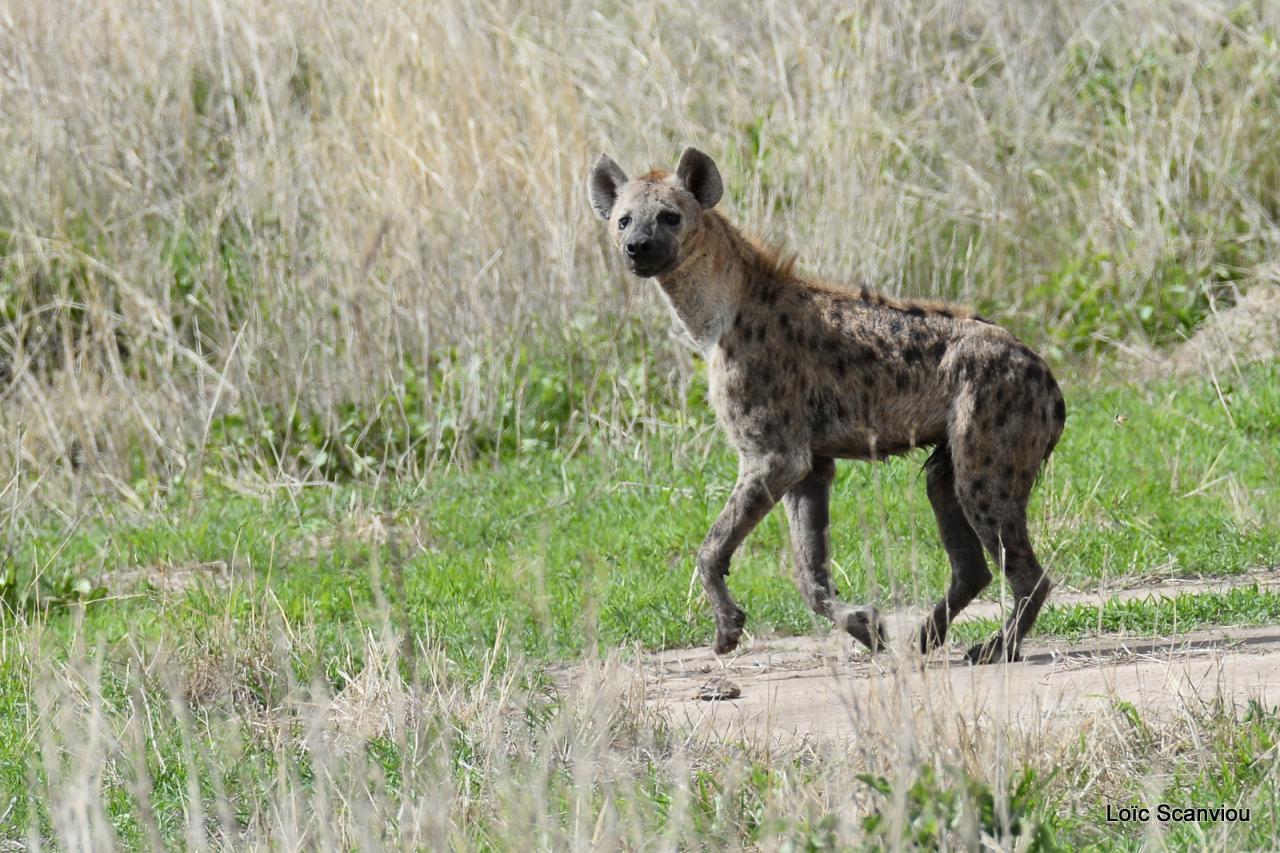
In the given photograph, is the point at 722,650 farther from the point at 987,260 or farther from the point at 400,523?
the point at 987,260

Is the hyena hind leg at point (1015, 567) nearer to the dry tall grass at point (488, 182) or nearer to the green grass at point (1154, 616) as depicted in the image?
the green grass at point (1154, 616)

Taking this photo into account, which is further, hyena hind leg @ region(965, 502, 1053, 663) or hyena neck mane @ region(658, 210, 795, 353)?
hyena neck mane @ region(658, 210, 795, 353)

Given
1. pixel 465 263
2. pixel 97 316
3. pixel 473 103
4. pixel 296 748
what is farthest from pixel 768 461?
pixel 97 316

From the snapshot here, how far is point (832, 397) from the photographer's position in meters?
5.83

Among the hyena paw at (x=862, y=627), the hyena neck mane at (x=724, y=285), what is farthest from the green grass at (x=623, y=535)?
the hyena neck mane at (x=724, y=285)

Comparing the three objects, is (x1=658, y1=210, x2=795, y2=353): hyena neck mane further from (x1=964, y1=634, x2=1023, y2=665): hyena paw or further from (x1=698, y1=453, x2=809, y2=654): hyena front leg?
(x1=964, y1=634, x2=1023, y2=665): hyena paw

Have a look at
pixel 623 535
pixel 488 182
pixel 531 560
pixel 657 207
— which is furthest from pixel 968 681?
pixel 488 182

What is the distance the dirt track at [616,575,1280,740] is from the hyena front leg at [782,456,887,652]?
133 millimetres

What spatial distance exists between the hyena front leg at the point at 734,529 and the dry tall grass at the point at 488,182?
12.2ft

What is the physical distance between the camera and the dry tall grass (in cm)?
978

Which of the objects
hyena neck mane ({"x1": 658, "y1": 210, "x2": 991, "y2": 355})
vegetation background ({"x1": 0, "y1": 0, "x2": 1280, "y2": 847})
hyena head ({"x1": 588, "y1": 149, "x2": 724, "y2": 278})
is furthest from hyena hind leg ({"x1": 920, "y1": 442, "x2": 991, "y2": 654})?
hyena head ({"x1": 588, "y1": 149, "x2": 724, "y2": 278})

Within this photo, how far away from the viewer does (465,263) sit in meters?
9.82

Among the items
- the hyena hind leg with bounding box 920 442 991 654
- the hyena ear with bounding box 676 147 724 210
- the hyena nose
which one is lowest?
the hyena hind leg with bounding box 920 442 991 654

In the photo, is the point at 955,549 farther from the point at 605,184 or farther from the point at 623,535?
the point at 623,535
